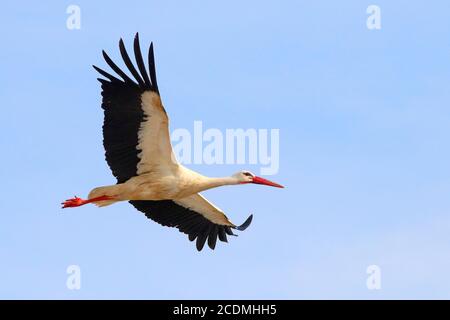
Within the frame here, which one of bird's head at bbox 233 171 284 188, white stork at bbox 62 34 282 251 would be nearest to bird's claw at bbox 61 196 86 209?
white stork at bbox 62 34 282 251

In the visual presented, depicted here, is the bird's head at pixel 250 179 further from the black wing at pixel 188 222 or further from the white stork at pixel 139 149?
the black wing at pixel 188 222

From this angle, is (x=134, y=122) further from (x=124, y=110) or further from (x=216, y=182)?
(x=216, y=182)

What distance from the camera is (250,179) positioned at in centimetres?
2405

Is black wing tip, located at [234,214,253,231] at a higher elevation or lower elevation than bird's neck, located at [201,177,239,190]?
lower

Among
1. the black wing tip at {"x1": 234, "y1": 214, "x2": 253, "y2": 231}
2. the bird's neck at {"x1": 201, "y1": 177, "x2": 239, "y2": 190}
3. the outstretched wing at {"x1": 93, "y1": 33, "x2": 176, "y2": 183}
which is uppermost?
the outstretched wing at {"x1": 93, "y1": 33, "x2": 176, "y2": 183}

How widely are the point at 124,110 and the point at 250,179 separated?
2.89 m

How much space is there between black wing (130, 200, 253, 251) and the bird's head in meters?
0.84

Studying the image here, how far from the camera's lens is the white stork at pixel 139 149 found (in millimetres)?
22109

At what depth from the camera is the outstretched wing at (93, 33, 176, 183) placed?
22.0 metres

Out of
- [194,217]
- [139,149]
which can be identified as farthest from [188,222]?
[139,149]

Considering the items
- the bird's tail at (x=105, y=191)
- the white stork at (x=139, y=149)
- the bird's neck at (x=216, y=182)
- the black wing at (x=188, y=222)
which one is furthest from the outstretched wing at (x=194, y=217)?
the bird's tail at (x=105, y=191)

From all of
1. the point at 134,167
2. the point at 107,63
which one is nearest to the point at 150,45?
the point at 107,63

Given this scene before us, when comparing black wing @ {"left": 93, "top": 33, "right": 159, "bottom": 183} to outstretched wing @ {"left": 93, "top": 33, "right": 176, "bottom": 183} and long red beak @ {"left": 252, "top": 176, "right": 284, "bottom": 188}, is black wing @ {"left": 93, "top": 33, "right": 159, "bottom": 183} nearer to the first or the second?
outstretched wing @ {"left": 93, "top": 33, "right": 176, "bottom": 183}
